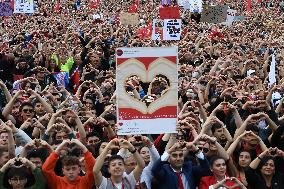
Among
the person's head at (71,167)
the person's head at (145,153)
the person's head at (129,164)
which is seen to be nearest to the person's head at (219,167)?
the person's head at (145,153)

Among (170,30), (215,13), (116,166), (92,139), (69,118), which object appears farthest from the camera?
(215,13)

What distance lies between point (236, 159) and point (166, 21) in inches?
361

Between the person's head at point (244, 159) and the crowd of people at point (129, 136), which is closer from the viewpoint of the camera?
the crowd of people at point (129, 136)

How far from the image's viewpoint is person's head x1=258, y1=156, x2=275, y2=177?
7605 millimetres

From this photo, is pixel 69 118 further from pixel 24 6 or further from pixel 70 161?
pixel 24 6

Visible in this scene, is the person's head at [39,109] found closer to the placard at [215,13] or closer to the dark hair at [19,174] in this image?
the dark hair at [19,174]

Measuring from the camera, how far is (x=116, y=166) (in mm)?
6996

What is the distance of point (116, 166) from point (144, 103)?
0.76 m

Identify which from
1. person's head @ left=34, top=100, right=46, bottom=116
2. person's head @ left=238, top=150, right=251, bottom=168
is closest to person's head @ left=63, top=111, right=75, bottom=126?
person's head @ left=34, top=100, right=46, bottom=116

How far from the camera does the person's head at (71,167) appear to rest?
6.94 metres

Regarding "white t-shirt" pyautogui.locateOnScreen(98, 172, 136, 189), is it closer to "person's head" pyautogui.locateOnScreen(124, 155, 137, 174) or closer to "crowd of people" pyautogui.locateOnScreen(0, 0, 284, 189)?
"crowd of people" pyautogui.locateOnScreen(0, 0, 284, 189)

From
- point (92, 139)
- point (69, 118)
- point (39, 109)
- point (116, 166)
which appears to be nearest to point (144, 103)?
point (116, 166)

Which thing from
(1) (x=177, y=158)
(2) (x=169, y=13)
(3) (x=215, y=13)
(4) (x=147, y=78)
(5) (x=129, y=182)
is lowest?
(5) (x=129, y=182)

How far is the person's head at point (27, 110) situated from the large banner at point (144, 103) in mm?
2438
